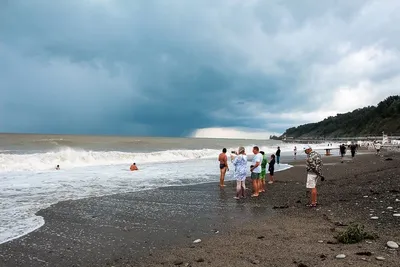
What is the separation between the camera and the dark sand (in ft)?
20.4

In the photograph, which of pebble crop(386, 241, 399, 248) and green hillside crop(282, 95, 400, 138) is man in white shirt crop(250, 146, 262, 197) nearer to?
pebble crop(386, 241, 399, 248)

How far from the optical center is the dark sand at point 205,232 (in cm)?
620

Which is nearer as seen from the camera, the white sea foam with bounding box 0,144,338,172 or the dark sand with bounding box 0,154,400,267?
the dark sand with bounding box 0,154,400,267

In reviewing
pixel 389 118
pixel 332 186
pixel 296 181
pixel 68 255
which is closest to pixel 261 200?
pixel 332 186

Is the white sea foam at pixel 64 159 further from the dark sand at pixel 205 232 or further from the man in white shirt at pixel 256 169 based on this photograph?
the man in white shirt at pixel 256 169

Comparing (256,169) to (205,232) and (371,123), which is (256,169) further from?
(371,123)

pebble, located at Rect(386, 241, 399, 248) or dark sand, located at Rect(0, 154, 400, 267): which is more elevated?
pebble, located at Rect(386, 241, 399, 248)

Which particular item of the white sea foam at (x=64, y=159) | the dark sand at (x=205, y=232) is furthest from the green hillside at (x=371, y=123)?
the dark sand at (x=205, y=232)

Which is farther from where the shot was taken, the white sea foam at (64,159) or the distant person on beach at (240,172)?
the white sea foam at (64,159)

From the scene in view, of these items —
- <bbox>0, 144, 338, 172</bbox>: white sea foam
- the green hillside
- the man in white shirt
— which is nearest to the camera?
the man in white shirt

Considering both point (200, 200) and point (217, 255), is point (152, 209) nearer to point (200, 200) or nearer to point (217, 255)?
point (200, 200)

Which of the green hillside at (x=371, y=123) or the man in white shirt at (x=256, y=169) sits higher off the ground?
the green hillside at (x=371, y=123)

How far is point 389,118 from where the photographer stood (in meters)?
117

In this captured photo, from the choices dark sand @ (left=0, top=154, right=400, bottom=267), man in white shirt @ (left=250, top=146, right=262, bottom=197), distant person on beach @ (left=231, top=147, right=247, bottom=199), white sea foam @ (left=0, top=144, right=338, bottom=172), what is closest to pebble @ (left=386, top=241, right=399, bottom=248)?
dark sand @ (left=0, top=154, right=400, bottom=267)
